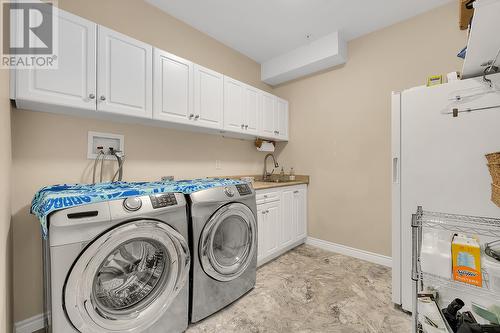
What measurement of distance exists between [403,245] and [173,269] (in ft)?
5.75

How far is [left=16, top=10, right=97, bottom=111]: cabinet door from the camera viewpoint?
51.8 inches

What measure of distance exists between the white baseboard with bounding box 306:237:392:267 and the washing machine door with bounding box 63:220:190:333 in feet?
7.12

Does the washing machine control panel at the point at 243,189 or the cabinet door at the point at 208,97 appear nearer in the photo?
the washing machine control panel at the point at 243,189

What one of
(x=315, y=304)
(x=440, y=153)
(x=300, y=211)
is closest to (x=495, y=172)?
(x=440, y=153)

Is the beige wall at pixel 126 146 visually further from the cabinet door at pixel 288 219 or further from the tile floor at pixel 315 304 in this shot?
the tile floor at pixel 315 304

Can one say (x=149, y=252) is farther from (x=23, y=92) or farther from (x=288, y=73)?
(x=288, y=73)

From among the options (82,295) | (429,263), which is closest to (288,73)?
(429,263)

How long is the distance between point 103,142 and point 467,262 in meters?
2.55

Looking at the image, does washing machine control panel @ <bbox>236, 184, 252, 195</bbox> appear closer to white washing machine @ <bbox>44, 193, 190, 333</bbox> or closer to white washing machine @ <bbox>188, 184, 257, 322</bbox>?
white washing machine @ <bbox>188, 184, 257, 322</bbox>

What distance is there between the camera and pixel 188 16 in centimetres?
236

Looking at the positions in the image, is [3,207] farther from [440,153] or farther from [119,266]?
[440,153]

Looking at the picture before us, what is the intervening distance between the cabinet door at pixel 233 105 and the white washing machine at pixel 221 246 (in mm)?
944

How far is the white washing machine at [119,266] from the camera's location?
1023 millimetres

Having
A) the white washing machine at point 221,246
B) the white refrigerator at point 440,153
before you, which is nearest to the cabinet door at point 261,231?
the white washing machine at point 221,246
